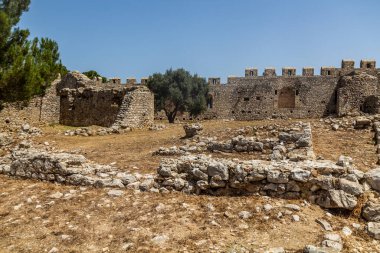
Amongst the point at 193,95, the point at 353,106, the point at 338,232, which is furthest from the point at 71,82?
the point at 338,232

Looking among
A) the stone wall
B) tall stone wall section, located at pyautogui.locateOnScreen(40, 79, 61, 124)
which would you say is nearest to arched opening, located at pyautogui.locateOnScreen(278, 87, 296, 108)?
the stone wall

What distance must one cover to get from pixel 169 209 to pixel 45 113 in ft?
72.4

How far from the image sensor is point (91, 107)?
25969 millimetres

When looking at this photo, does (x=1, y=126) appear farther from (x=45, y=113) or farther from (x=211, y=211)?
(x=211, y=211)

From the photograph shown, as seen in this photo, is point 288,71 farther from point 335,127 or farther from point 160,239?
point 160,239

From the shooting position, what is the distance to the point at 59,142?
16859 millimetres

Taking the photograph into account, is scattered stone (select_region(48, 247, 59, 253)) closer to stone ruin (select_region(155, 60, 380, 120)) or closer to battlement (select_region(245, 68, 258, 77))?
stone ruin (select_region(155, 60, 380, 120))

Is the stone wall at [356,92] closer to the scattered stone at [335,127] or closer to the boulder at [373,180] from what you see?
the scattered stone at [335,127]

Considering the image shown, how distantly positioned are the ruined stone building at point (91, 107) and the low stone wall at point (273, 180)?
15.7m

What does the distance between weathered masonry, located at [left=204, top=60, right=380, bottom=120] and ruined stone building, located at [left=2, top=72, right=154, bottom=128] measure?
1857cm

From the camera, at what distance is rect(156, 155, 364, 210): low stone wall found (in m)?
6.70

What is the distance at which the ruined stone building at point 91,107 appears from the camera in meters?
23.8

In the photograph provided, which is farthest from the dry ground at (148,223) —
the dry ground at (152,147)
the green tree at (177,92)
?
the green tree at (177,92)

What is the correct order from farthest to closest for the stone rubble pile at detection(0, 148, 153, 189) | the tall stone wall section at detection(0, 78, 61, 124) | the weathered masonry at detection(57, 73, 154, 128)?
1. the tall stone wall section at detection(0, 78, 61, 124)
2. the weathered masonry at detection(57, 73, 154, 128)
3. the stone rubble pile at detection(0, 148, 153, 189)
